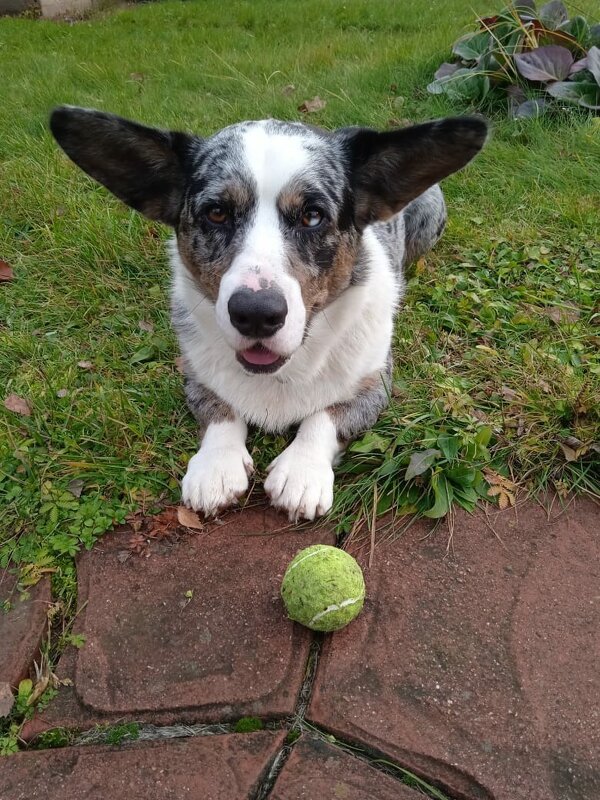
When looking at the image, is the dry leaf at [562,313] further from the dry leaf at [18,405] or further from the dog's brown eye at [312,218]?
the dry leaf at [18,405]

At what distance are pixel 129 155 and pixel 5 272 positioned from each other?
1.54 metres

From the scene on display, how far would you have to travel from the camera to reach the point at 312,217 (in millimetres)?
2211

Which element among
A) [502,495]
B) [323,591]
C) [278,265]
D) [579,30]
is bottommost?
[502,495]

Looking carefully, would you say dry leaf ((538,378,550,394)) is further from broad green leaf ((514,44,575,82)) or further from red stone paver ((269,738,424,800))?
broad green leaf ((514,44,575,82))

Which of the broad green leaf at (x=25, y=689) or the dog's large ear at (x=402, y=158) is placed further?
the dog's large ear at (x=402, y=158)

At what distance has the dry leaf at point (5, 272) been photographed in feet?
11.4

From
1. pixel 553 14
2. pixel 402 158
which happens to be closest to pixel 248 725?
pixel 402 158

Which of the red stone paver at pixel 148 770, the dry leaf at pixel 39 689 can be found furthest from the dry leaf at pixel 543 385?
the dry leaf at pixel 39 689

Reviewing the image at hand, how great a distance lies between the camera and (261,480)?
235 centimetres

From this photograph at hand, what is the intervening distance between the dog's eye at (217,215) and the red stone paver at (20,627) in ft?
4.17

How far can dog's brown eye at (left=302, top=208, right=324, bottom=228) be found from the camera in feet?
7.19

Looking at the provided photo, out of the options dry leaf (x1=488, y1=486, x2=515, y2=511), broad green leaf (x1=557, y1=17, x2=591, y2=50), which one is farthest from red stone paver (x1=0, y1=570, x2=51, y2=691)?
broad green leaf (x1=557, y1=17, x2=591, y2=50)

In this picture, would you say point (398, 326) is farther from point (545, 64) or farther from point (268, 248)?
point (545, 64)

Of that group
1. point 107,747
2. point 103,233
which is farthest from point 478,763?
point 103,233
